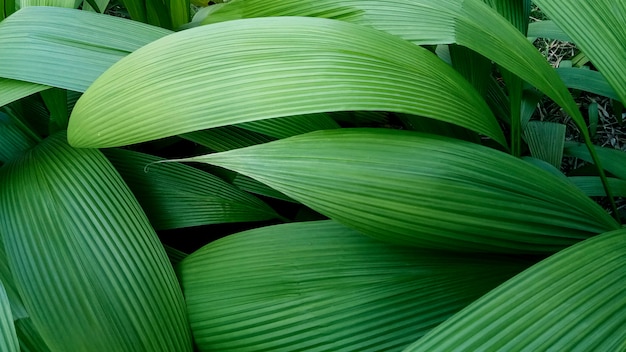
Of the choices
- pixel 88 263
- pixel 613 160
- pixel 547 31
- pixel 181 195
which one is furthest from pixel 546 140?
pixel 88 263

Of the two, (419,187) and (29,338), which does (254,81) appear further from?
(29,338)

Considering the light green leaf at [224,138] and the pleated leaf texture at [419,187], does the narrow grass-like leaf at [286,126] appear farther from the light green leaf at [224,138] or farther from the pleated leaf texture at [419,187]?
the pleated leaf texture at [419,187]

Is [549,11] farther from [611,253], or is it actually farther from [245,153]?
[245,153]

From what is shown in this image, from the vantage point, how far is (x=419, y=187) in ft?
1.52

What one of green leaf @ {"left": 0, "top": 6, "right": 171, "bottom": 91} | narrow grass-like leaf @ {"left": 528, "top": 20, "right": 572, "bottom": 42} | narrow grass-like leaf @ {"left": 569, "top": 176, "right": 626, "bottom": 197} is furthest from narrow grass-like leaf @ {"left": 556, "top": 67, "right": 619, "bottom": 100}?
green leaf @ {"left": 0, "top": 6, "right": 171, "bottom": 91}

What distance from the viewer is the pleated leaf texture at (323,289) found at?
50cm

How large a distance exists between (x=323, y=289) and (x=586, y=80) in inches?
28.5

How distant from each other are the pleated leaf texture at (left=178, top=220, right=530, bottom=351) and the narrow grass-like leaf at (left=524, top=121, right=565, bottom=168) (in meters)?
0.42

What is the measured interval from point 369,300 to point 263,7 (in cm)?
37

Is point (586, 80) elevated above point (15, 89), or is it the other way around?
point (586, 80)

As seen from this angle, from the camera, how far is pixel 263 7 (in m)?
0.63

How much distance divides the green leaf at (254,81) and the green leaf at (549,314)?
0.18 m

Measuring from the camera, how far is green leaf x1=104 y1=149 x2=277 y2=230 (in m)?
0.67

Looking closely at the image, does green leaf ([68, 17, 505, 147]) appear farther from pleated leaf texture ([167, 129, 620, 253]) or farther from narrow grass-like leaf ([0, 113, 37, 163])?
narrow grass-like leaf ([0, 113, 37, 163])
